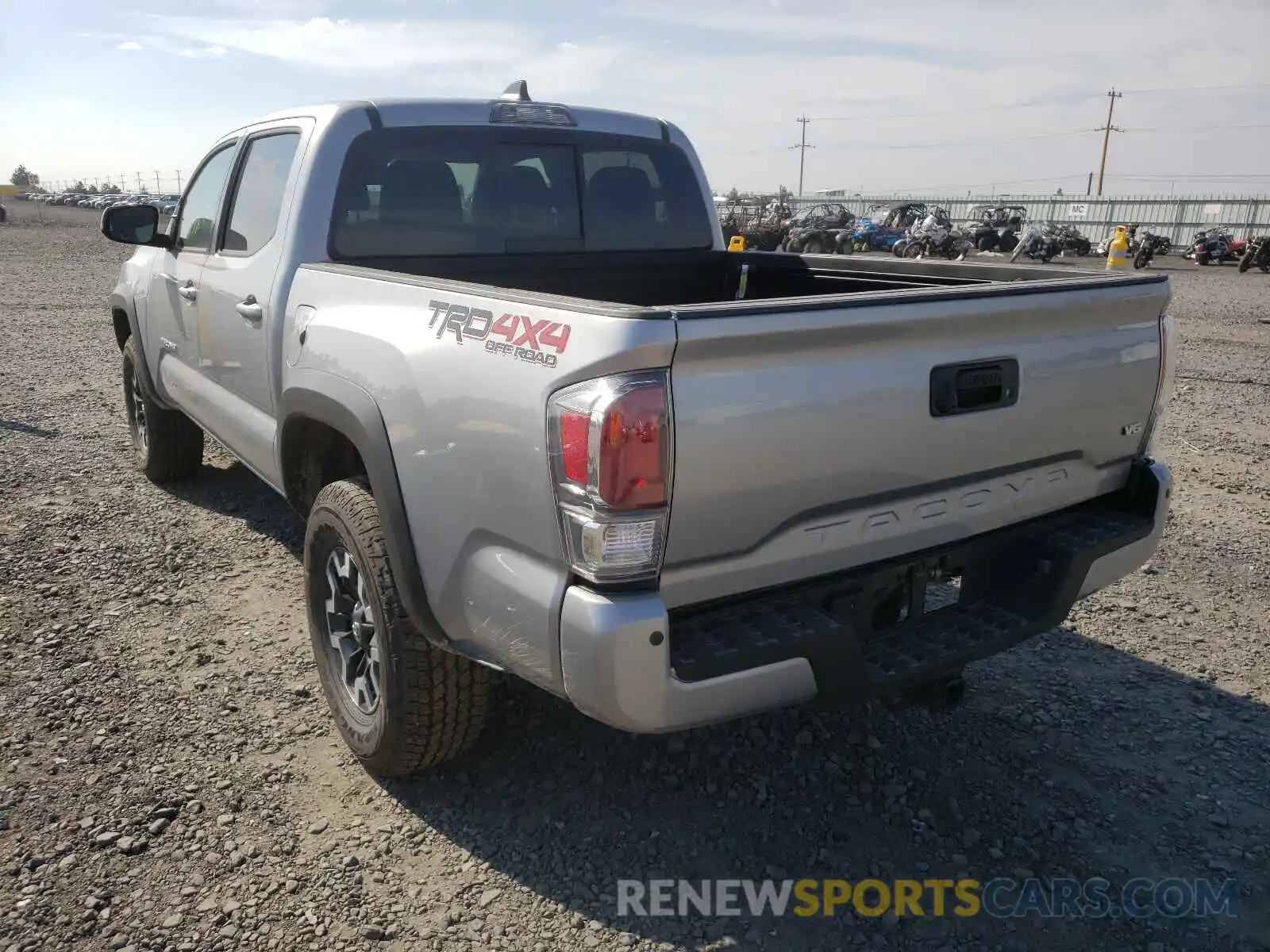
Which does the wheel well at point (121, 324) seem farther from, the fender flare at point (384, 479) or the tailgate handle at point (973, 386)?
the tailgate handle at point (973, 386)

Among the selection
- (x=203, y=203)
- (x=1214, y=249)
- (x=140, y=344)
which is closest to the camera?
(x=203, y=203)

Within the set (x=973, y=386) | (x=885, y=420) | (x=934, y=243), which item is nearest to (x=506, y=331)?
(x=885, y=420)

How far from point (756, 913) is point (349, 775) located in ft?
4.45

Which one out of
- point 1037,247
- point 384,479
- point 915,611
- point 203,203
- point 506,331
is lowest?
point 915,611

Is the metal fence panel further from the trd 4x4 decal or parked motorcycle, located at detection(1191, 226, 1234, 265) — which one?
the trd 4x4 decal

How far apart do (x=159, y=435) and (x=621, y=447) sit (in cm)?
454

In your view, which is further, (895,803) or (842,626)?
(895,803)

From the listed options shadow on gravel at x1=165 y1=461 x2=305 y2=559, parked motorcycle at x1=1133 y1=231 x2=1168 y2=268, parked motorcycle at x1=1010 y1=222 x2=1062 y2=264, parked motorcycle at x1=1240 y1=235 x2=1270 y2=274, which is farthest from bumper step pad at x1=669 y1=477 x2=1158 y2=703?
parked motorcycle at x1=1240 y1=235 x2=1270 y2=274

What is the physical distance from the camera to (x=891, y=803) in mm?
2922

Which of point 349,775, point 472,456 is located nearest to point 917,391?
point 472,456

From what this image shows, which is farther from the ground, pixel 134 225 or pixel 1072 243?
pixel 134 225

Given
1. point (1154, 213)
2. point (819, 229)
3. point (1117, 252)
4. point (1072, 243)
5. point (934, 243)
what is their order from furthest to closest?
point (1154, 213) → point (1072, 243) → point (819, 229) → point (934, 243) → point (1117, 252)

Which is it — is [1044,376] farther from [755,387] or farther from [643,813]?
[643,813]

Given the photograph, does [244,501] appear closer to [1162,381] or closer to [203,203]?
[203,203]
